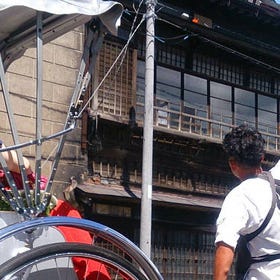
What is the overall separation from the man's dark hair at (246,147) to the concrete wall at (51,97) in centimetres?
734

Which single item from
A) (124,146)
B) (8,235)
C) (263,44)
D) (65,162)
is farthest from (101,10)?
(263,44)

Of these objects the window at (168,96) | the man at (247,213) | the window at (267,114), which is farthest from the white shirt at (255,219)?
the window at (267,114)

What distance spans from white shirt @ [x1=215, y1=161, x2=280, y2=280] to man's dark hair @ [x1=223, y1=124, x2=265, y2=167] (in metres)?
0.12

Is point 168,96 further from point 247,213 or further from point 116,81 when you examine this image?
point 247,213

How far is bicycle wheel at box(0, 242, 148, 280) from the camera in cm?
309

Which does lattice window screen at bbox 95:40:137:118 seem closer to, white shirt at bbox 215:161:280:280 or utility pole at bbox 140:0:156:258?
utility pole at bbox 140:0:156:258

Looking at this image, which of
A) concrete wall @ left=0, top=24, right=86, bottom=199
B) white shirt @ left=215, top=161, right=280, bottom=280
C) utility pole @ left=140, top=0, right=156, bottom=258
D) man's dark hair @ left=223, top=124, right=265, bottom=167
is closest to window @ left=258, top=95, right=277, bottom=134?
concrete wall @ left=0, top=24, right=86, bottom=199

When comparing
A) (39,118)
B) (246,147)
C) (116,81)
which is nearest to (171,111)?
(116,81)

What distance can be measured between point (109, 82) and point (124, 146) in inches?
48.8

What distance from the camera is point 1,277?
2973 millimetres

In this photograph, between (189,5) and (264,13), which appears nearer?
(189,5)

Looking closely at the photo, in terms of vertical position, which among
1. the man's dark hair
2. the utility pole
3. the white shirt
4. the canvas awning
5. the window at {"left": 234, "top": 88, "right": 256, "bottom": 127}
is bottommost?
the white shirt

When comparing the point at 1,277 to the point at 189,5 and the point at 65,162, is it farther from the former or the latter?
the point at 189,5

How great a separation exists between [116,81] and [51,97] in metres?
1.46
